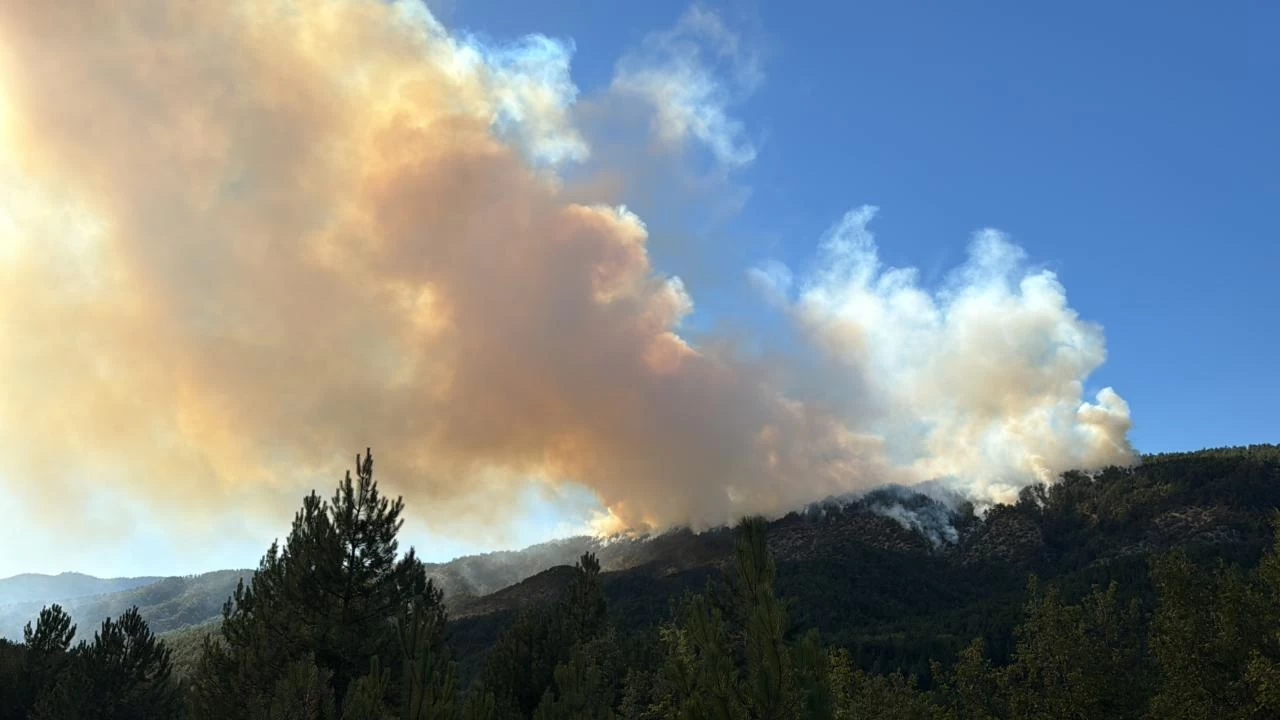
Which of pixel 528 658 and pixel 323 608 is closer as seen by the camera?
pixel 323 608

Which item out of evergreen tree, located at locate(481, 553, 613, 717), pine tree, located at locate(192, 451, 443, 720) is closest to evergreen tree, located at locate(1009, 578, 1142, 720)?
evergreen tree, located at locate(481, 553, 613, 717)

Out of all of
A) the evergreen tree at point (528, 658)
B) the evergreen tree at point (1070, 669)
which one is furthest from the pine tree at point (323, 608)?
the evergreen tree at point (1070, 669)

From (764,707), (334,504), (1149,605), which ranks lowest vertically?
(1149,605)

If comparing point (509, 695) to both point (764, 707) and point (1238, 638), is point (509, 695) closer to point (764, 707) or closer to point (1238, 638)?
point (764, 707)

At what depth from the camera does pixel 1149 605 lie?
19875 centimetres

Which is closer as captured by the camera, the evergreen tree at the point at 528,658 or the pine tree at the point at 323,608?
the pine tree at the point at 323,608

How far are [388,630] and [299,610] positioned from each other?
13.4ft

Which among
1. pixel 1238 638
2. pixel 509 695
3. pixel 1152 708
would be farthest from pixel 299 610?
pixel 1238 638

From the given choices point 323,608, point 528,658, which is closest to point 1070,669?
point 528,658

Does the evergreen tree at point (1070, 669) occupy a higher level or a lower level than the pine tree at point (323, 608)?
lower

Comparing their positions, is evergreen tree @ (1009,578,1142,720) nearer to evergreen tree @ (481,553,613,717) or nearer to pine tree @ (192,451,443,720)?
evergreen tree @ (481,553,613,717)

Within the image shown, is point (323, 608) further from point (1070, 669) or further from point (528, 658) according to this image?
point (1070, 669)

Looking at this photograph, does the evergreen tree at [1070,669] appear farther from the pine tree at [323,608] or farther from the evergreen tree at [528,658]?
the pine tree at [323,608]

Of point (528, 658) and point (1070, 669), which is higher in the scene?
point (528, 658)
